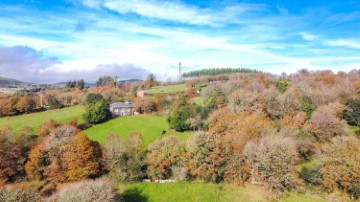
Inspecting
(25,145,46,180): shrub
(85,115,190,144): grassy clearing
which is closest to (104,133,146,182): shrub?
(25,145,46,180): shrub

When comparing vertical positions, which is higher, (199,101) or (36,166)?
(199,101)

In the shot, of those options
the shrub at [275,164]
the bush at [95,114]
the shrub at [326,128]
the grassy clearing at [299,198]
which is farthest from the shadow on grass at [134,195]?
the bush at [95,114]

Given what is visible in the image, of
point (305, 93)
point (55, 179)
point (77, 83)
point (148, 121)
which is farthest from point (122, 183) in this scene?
point (77, 83)

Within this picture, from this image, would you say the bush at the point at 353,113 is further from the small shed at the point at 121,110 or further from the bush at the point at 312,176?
the small shed at the point at 121,110

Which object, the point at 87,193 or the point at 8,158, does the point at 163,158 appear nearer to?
the point at 87,193

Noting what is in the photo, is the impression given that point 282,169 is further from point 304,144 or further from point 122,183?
point 122,183

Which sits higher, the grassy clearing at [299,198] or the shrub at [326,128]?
the shrub at [326,128]

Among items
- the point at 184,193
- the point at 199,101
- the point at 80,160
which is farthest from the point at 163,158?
the point at 199,101
